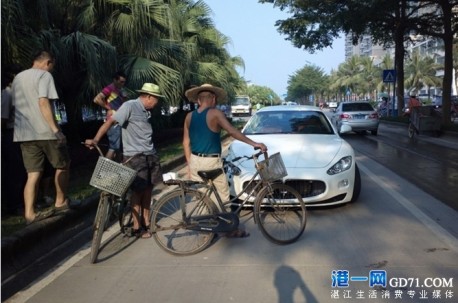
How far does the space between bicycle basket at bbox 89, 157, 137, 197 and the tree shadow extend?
1.71 m

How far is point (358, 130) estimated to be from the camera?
21.3 m

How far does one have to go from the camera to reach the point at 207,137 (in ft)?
18.0

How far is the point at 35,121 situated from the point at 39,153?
36 centimetres

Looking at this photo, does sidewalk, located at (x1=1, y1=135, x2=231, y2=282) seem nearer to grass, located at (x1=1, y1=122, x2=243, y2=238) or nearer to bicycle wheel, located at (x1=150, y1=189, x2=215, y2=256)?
grass, located at (x1=1, y1=122, x2=243, y2=238)

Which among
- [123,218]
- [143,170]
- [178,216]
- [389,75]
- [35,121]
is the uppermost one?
[389,75]

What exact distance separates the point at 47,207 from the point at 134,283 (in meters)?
2.55

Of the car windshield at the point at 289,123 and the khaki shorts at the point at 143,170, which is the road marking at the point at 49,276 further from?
the car windshield at the point at 289,123

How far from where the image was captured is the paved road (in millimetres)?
4102

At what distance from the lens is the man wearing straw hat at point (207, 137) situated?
546cm

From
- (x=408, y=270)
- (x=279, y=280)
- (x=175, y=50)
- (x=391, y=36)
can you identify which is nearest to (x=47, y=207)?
(x=279, y=280)

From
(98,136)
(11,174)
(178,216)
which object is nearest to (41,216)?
(11,174)

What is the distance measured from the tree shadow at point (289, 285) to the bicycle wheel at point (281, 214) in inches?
31.4

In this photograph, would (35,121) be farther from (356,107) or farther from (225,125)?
(356,107)

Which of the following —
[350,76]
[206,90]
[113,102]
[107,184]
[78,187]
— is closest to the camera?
[107,184]
